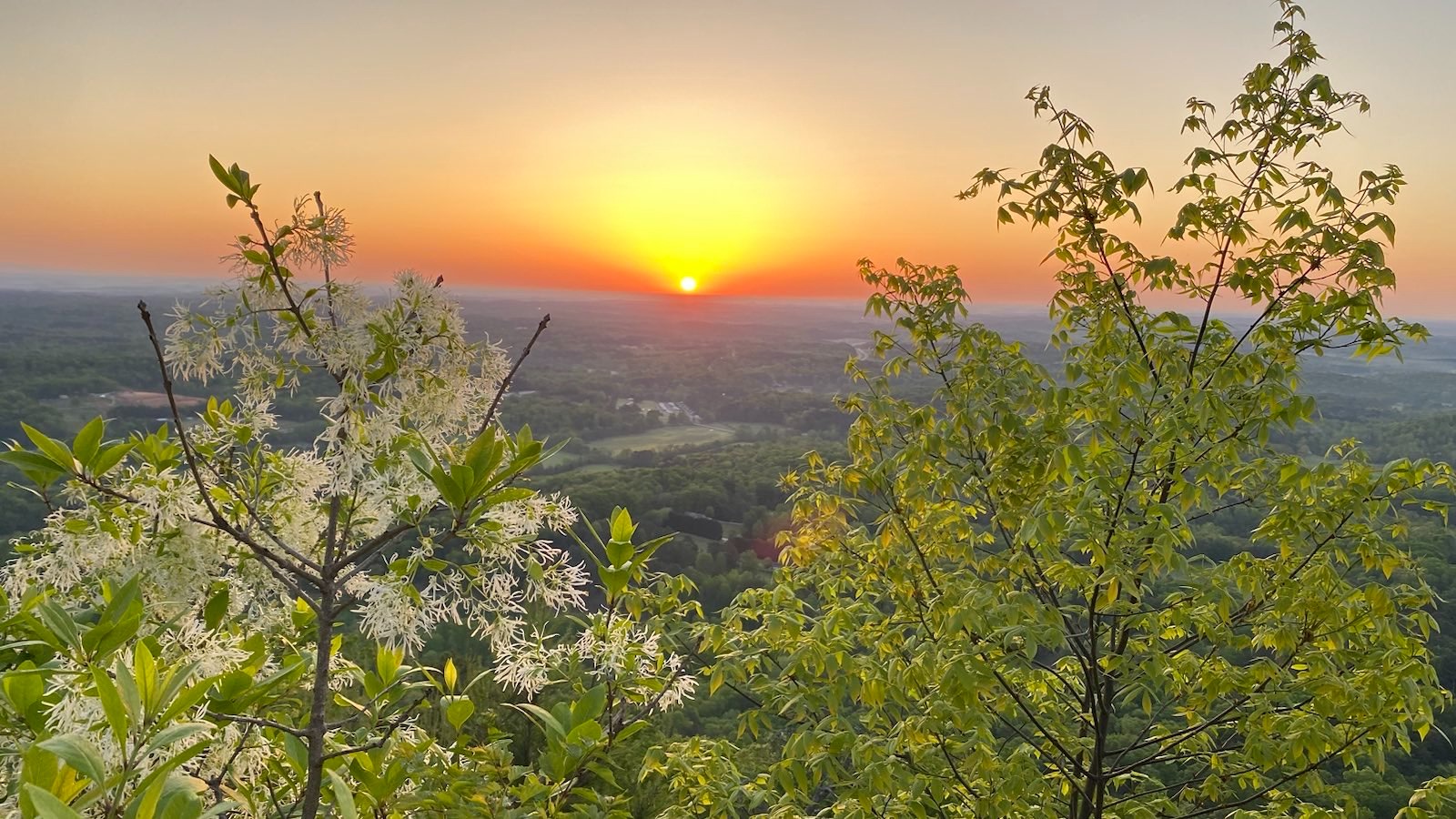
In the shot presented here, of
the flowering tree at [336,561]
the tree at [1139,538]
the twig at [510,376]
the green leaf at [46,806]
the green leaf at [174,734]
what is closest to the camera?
the green leaf at [46,806]

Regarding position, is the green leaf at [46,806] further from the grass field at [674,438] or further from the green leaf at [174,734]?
the grass field at [674,438]

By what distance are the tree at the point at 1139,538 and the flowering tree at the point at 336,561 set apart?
5.24 ft

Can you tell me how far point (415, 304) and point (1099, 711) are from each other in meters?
3.79

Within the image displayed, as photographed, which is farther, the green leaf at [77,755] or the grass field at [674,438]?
the grass field at [674,438]

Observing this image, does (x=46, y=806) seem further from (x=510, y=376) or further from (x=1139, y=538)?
(x=1139, y=538)

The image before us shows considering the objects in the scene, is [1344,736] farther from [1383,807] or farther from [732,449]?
[732,449]

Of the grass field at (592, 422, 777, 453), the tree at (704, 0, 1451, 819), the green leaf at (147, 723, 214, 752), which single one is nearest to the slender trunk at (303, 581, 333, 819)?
the green leaf at (147, 723, 214, 752)

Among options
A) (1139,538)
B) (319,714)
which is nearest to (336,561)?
(319,714)

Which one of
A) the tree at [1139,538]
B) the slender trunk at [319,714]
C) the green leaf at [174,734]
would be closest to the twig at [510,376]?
the slender trunk at [319,714]

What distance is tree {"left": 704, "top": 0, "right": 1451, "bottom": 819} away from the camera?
3.04 m

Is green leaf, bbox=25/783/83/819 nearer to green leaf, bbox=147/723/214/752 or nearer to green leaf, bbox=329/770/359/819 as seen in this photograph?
green leaf, bbox=147/723/214/752

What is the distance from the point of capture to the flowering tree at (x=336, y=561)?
4.92 feet

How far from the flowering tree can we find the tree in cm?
160

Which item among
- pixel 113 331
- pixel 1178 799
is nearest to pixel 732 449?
pixel 113 331
